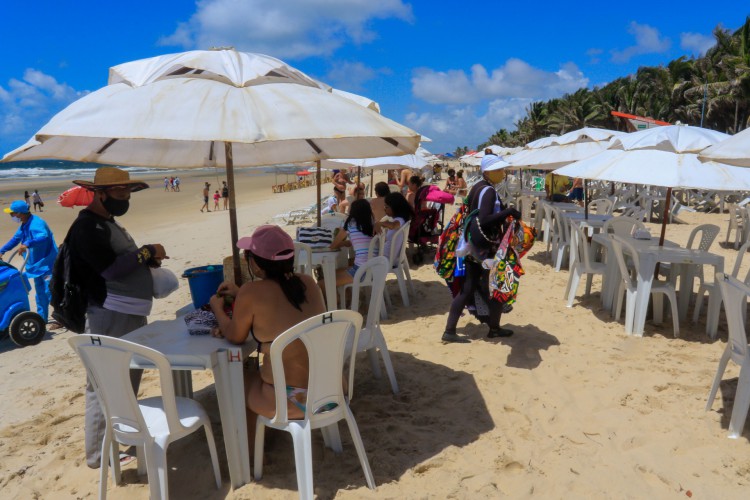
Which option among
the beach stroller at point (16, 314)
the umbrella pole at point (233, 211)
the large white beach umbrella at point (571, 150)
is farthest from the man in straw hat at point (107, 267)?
the large white beach umbrella at point (571, 150)

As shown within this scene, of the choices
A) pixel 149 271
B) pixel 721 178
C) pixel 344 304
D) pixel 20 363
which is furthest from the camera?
pixel 344 304

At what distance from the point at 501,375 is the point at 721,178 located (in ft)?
8.21

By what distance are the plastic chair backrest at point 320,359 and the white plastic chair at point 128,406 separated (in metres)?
0.47

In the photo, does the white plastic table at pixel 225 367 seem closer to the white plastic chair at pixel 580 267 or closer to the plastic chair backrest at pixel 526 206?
the white plastic chair at pixel 580 267

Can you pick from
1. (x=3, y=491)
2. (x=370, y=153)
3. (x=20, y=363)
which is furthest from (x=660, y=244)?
(x=20, y=363)

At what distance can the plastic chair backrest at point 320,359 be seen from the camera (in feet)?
7.61

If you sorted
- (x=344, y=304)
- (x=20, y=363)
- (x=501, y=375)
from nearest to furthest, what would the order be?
(x=501, y=375), (x=20, y=363), (x=344, y=304)

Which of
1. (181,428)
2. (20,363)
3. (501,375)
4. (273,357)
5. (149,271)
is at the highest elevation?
(149,271)

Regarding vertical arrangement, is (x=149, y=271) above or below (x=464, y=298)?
above

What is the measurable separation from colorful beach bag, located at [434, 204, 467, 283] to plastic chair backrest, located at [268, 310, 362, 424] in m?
2.02

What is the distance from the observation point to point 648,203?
41.3 ft

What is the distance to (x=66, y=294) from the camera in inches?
108

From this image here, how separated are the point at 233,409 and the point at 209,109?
1.46 metres

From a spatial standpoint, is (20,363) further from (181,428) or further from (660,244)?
(660,244)
